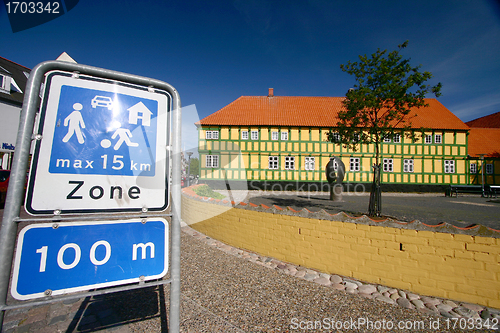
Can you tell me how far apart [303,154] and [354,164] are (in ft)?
15.3

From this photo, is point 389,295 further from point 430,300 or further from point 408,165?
point 408,165

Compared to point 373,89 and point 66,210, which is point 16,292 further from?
point 373,89

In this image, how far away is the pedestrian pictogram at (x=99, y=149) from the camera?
1.14 meters

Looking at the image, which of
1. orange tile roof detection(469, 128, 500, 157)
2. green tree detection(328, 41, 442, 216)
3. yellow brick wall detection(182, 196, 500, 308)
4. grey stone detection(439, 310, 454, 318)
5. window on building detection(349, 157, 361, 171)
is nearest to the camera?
grey stone detection(439, 310, 454, 318)

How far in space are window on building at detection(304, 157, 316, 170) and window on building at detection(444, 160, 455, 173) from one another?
39.3 feet

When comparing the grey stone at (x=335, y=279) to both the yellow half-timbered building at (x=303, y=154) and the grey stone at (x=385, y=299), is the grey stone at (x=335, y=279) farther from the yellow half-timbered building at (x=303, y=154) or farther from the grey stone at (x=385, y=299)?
the yellow half-timbered building at (x=303, y=154)

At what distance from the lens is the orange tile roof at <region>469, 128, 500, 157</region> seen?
22.6m

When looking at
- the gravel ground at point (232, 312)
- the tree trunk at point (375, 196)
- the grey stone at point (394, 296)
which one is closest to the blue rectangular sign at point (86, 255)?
the gravel ground at point (232, 312)

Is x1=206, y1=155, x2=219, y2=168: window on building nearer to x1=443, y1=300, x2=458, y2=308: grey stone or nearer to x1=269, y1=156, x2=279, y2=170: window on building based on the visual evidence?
x1=269, y1=156, x2=279, y2=170: window on building

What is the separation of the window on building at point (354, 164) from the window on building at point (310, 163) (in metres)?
3.31

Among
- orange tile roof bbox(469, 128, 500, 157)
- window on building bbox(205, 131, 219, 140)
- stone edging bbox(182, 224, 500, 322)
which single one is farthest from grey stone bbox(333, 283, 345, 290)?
orange tile roof bbox(469, 128, 500, 157)

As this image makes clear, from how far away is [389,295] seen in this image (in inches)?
130

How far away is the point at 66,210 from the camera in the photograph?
1.14 meters

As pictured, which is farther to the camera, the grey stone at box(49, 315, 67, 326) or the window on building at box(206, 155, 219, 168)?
the window on building at box(206, 155, 219, 168)
